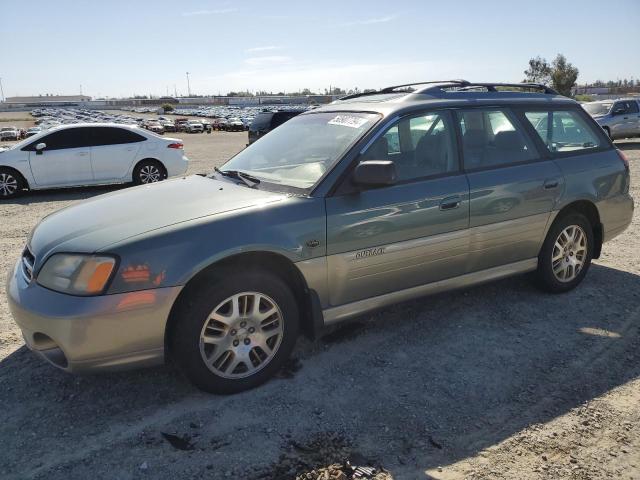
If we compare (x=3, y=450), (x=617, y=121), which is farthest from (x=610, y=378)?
(x=617, y=121)

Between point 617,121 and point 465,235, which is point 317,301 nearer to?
point 465,235

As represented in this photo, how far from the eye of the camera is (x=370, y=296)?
141 inches

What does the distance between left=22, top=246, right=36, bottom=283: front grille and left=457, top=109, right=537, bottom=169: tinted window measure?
9.94 feet

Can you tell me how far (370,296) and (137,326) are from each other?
153 centimetres

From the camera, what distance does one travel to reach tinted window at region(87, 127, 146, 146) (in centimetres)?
1105

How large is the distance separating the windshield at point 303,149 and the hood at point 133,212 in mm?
272

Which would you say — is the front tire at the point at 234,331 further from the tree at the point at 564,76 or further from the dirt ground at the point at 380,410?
the tree at the point at 564,76

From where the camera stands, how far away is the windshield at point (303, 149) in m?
3.59

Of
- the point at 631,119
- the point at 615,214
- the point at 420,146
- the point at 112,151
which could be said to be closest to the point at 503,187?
the point at 420,146

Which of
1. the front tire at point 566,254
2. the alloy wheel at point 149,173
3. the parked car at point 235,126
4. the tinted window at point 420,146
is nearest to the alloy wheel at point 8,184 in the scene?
the alloy wheel at point 149,173

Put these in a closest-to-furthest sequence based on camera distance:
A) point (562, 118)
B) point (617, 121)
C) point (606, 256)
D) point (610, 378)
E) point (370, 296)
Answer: point (610, 378)
point (370, 296)
point (562, 118)
point (606, 256)
point (617, 121)

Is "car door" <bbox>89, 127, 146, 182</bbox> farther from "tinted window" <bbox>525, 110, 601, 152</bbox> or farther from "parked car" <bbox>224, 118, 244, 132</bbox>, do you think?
"parked car" <bbox>224, 118, 244, 132</bbox>

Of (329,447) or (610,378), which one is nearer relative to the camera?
(329,447)

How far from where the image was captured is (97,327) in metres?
2.75
